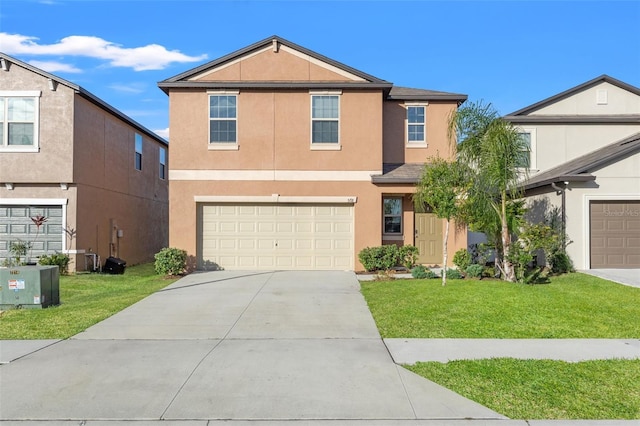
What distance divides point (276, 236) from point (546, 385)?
11254 millimetres

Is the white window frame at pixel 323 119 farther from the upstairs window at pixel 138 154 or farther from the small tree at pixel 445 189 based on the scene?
the upstairs window at pixel 138 154

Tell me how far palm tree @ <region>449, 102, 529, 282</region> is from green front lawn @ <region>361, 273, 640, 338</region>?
204 cm

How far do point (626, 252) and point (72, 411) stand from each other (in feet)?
53.4

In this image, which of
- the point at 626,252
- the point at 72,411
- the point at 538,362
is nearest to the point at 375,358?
the point at 538,362

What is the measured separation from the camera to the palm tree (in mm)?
12133

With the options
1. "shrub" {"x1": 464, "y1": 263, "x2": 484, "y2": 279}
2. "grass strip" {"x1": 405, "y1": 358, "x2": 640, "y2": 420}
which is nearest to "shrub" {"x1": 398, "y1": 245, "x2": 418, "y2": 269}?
"shrub" {"x1": 464, "y1": 263, "x2": 484, "y2": 279}

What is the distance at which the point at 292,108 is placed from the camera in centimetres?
1588

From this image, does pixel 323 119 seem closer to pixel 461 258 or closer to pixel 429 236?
pixel 429 236

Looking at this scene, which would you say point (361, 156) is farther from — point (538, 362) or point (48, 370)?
point (48, 370)

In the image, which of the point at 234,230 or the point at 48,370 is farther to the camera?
the point at 234,230

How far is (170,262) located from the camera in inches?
565

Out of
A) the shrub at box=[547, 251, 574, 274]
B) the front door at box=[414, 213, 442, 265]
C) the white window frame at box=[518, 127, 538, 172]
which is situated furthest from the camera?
the white window frame at box=[518, 127, 538, 172]

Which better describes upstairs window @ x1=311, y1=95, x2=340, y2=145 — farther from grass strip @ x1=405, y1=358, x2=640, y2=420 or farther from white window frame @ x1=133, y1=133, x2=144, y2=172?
A: grass strip @ x1=405, y1=358, x2=640, y2=420

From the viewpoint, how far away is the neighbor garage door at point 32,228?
15.7 meters
